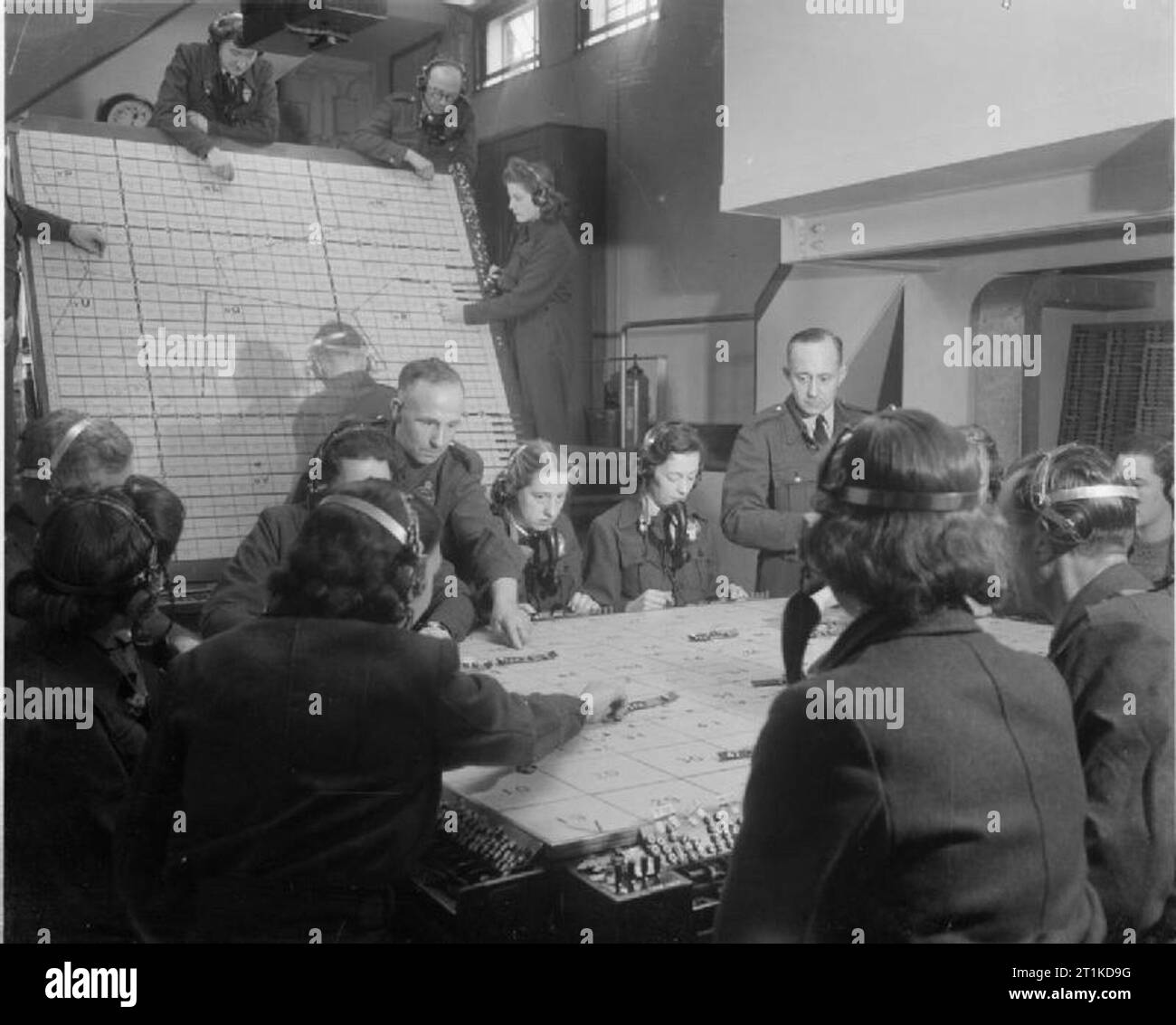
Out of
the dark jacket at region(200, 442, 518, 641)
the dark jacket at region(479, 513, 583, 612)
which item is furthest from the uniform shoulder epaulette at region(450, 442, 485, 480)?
the dark jacket at region(479, 513, 583, 612)

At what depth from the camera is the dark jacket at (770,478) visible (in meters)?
2.32

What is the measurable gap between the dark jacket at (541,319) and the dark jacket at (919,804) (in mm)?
1360

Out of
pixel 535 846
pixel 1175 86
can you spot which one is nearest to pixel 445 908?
pixel 535 846

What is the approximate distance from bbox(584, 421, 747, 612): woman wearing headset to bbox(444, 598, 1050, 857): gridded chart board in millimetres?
130

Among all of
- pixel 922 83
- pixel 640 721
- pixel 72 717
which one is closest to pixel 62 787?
pixel 72 717

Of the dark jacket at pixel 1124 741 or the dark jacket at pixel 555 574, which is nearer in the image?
the dark jacket at pixel 1124 741

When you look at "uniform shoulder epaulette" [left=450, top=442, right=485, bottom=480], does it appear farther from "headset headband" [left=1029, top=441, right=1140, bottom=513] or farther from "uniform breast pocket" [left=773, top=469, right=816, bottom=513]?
"headset headband" [left=1029, top=441, right=1140, bottom=513]

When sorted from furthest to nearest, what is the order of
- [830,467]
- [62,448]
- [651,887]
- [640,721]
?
[640,721], [62,448], [651,887], [830,467]

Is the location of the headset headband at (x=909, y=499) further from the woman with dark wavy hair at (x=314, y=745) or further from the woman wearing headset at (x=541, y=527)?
the woman wearing headset at (x=541, y=527)

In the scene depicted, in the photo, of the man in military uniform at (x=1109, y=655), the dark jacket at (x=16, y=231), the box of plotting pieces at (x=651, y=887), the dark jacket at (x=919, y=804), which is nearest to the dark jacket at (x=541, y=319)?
the dark jacket at (x=16, y=231)

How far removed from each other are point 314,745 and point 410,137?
1532 mm

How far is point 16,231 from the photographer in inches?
70.6

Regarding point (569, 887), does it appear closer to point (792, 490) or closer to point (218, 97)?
point (792, 490)
